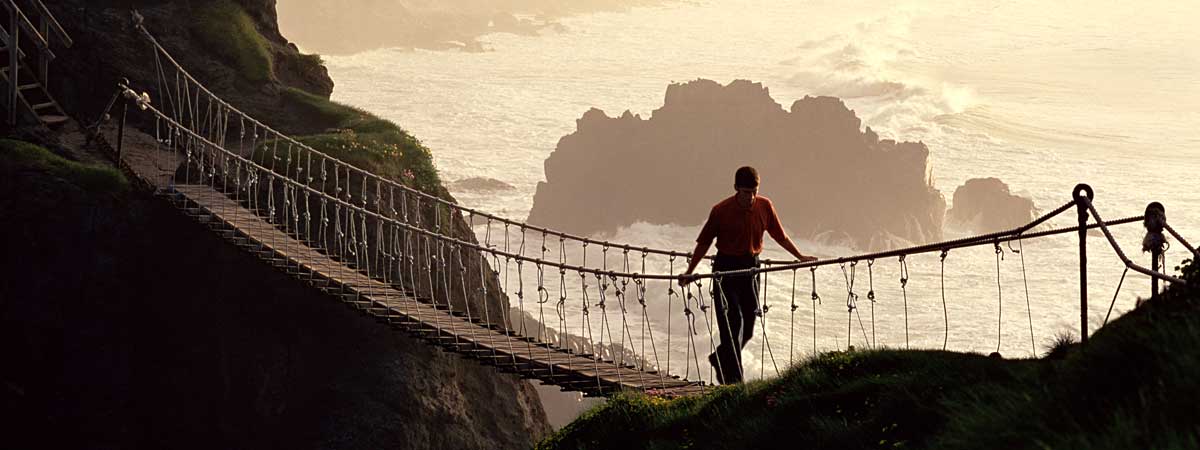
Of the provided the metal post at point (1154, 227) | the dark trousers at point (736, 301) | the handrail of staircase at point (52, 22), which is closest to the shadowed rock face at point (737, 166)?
the handrail of staircase at point (52, 22)

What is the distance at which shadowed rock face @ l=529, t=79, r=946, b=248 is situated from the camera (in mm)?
124312

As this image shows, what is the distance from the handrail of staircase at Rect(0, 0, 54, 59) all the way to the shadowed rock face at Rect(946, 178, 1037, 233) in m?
101

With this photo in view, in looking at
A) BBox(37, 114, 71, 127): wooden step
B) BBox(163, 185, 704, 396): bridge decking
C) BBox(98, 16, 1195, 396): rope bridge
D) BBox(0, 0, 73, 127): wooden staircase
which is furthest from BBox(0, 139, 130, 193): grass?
BBox(163, 185, 704, 396): bridge decking

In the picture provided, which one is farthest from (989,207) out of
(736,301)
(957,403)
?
(957,403)

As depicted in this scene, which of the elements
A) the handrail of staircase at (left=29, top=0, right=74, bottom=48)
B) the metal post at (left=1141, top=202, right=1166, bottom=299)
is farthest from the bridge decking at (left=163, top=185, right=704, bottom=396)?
the metal post at (left=1141, top=202, right=1166, bottom=299)

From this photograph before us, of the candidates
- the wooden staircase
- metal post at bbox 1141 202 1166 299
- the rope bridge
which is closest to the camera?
metal post at bbox 1141 202 1166 299

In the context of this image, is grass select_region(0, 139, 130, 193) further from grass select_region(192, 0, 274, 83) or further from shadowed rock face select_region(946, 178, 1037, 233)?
shadowed rock face select_region(946, 178, 1037, 233)

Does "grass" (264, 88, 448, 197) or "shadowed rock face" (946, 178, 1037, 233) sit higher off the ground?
"grass" (264, 88, 448, 197)

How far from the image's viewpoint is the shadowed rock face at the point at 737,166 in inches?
4894

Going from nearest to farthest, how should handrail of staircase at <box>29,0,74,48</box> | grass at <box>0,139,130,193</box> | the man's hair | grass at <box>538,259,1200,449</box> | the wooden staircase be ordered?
grass at <box>538,259,1200,449</box>
the man's hair
grass at <box>0,139,130,193</box>
the wooden staircase
handrail of staircase at <box>29,0,74,48</box>

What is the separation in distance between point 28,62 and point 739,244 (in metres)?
15.0

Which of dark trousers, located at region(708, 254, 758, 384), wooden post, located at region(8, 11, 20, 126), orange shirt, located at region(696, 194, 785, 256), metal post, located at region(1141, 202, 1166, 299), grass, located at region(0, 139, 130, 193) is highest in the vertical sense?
wooden post, located at region(8, 11, 20, 126)

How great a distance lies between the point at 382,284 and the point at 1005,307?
75.7m

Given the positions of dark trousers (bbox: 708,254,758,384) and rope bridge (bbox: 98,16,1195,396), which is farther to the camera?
rope bridge (bbox: 98,16,1195,396)
